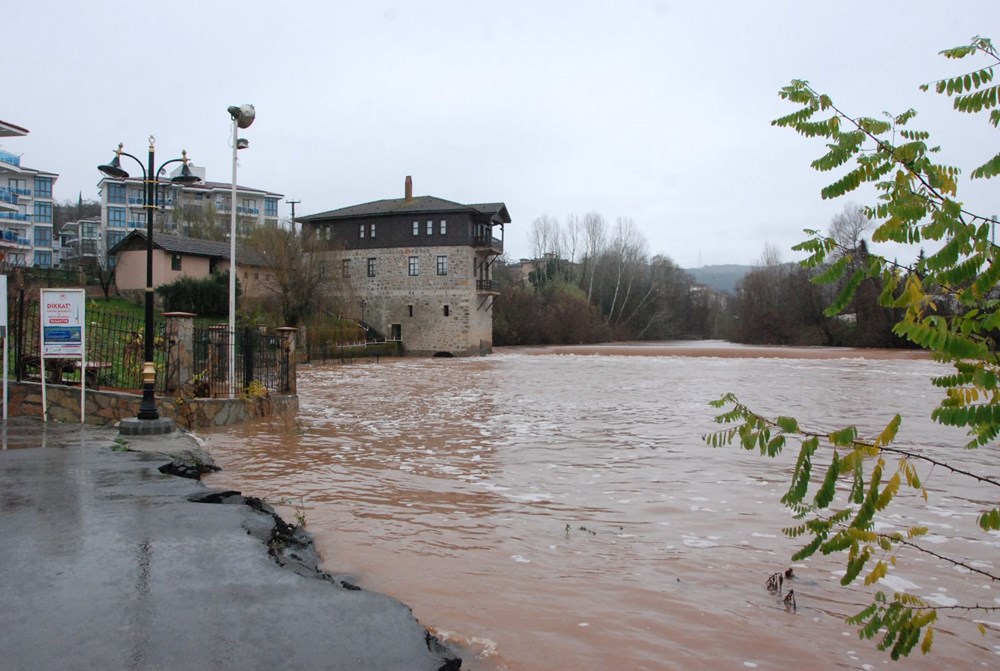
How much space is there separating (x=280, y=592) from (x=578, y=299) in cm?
7045

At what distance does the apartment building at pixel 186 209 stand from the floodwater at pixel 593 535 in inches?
1460

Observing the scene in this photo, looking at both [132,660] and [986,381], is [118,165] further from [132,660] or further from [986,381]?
[986,381]

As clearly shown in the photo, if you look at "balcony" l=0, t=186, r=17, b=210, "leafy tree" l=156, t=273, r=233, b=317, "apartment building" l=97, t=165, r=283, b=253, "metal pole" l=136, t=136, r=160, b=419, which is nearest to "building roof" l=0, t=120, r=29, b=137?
"leafy tree" l=156, t=273, r=233, b=317

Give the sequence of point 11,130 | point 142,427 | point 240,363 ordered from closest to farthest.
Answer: point 142,427, point 240,363, point 11,130

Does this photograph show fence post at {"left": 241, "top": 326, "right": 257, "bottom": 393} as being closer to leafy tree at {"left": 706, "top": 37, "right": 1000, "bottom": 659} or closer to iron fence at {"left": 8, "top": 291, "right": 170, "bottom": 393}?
iron fence at {"left": 8, "top": 291, "right": 170, "bottom": 393}

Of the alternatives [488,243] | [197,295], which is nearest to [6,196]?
[197,295]

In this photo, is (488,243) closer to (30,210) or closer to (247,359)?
(247,359)

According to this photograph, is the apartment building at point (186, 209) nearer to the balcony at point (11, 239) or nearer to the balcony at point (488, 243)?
the balcony at point (11, 239)

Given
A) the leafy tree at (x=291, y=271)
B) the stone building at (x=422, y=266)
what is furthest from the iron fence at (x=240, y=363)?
the stone building at (x=422, y=266)

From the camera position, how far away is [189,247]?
148 ft

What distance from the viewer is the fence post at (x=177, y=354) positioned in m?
13.3

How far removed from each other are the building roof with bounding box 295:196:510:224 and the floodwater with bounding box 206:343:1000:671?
126 ft

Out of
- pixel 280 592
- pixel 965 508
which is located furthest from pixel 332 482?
pixel 965 508

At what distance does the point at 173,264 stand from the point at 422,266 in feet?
57.3
